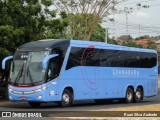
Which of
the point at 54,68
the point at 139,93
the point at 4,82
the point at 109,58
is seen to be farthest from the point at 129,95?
the point at 4,82

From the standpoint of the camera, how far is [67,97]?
2406cm

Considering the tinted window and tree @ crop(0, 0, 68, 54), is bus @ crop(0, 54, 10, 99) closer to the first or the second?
tree @ crop(0, 0, 68, 54)

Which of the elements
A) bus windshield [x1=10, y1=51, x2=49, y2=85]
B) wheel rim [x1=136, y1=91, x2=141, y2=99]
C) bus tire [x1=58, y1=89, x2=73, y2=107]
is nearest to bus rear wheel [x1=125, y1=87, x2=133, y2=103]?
wheel rim [x1=136, y1=91, x2=141, y2=99]

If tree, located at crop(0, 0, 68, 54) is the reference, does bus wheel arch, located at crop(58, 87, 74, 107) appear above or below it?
below

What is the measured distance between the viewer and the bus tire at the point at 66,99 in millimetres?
23812

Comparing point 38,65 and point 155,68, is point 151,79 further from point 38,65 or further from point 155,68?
point 38,65

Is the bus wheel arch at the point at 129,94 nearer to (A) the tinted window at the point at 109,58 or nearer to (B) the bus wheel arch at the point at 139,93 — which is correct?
(B) the bus wheel arch at the point at 139,93

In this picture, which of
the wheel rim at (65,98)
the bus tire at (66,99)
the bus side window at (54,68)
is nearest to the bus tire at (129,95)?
the bus tire at (66,99)

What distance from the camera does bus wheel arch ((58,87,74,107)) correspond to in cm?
2381

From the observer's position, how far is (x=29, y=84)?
2277 centimetres

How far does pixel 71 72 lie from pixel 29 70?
2254 mm

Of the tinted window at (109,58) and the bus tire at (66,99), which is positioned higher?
the tinted window at (109,58)

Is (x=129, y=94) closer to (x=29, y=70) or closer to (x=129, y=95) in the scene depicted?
(x=129, y=95)

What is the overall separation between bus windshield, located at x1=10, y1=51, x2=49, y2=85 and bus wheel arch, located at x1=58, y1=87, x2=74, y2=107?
1735 millimetres
